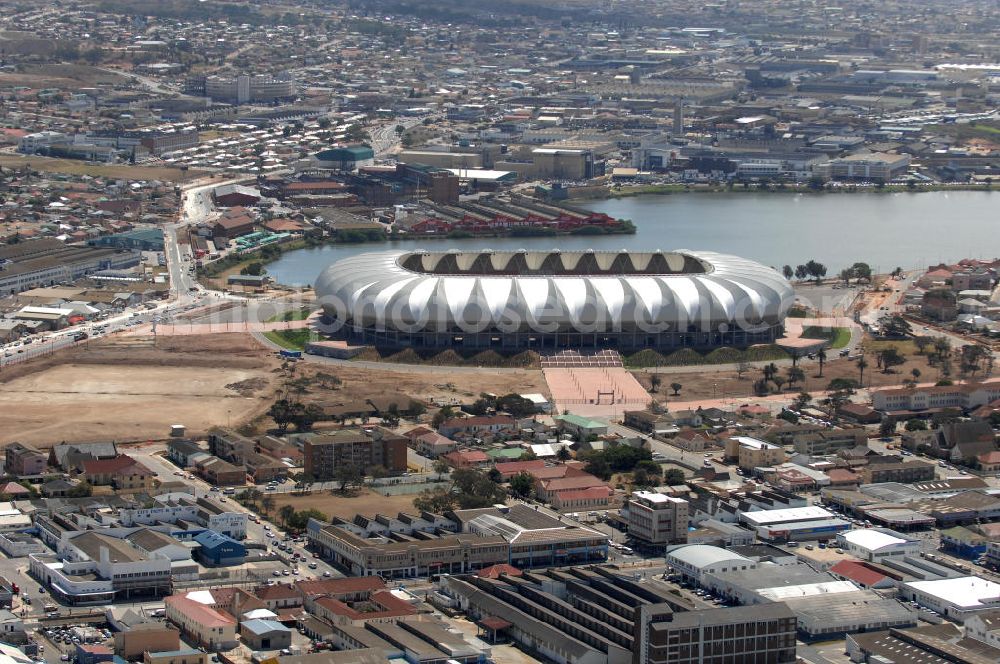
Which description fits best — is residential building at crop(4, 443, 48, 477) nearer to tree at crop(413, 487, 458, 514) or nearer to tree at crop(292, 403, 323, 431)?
tree at crop(292, 403, 323, 431)

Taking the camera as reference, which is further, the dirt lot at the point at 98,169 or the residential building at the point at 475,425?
the dirt lot at the point at 98,169

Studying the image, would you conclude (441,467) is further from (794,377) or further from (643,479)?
(794,377)

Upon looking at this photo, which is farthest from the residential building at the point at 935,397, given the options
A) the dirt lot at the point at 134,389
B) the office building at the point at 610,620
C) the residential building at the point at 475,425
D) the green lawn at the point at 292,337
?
the office building at the point at 610,620

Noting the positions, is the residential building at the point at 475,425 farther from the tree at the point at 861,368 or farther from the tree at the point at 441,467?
the tree at the point at 861,368

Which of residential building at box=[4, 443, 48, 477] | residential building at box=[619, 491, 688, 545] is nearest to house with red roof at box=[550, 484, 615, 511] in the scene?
residential building at box=[619, 491, 688, 545]

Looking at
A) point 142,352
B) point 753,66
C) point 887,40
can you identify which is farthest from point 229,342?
point 887,40

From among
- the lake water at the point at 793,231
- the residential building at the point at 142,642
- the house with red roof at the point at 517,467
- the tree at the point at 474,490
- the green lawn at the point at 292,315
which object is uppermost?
the residential building at the point at 142,642

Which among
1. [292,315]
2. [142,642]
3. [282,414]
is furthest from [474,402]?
[142,642]
